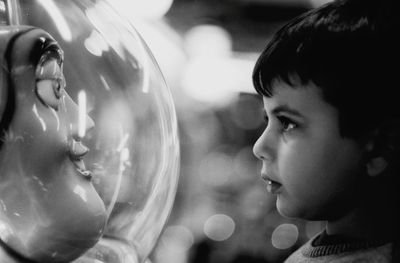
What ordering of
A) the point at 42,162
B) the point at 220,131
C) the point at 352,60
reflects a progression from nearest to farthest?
the point at 42,162 < the point at 352,60 < the point at 220,131

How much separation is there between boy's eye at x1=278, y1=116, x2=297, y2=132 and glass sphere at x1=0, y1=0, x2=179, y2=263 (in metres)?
0.11

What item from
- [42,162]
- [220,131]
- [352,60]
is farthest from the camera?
[220,131]

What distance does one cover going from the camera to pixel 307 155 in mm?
518

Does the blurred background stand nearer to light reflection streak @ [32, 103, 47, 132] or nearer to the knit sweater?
the knit sweater

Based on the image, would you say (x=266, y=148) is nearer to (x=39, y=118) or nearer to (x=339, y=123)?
(x=339, y=123)

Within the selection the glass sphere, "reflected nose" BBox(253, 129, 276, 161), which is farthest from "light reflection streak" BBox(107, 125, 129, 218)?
"reflected nose" BBox(253, 129, 276, 161)

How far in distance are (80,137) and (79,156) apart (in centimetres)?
1

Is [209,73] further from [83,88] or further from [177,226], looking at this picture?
[83,88]

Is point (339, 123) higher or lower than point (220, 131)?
higher

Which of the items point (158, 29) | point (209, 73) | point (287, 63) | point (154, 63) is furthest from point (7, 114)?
point (209, 73)

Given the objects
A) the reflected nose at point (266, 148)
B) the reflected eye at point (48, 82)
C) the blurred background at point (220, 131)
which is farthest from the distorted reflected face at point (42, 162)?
the blurred background at point (220, 131)

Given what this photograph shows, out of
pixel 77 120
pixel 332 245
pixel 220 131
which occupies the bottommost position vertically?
pixel 220 131

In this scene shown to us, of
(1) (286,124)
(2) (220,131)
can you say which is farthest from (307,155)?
(2) (220,131)

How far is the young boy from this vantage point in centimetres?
50
